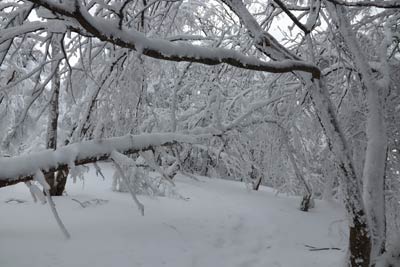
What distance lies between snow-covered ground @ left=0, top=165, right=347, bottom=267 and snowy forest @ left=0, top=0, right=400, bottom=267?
0.12 feet

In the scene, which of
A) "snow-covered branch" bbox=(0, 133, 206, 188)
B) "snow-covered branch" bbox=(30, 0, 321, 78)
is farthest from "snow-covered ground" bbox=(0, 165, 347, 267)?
"snow-covered branch" bbox=(30, 0, 321, 78)

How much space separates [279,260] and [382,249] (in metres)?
2.45

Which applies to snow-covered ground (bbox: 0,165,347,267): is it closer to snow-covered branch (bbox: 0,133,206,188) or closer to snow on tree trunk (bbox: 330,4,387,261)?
snow on tree trunk (bbox: 330,4,387,261)

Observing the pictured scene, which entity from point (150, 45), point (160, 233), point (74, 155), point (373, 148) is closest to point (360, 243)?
point (373, 148)

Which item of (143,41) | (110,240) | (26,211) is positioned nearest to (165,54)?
(143,41)

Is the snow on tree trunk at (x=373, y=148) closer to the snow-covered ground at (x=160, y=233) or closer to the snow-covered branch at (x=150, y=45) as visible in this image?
the snow-covered ground at (x=160, y=233)

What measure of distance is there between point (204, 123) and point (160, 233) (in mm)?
3171

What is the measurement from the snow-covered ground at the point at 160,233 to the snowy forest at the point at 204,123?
0.04 m

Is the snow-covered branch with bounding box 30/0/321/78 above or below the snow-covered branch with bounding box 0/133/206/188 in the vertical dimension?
above

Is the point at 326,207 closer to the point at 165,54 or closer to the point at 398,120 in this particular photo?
the point at 398,120

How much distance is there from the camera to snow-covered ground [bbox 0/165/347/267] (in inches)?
210

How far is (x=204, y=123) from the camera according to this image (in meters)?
9.04

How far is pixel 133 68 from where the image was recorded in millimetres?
4645

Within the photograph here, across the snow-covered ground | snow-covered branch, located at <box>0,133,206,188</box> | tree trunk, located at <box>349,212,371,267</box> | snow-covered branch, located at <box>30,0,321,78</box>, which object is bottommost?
the snow-covered ground
